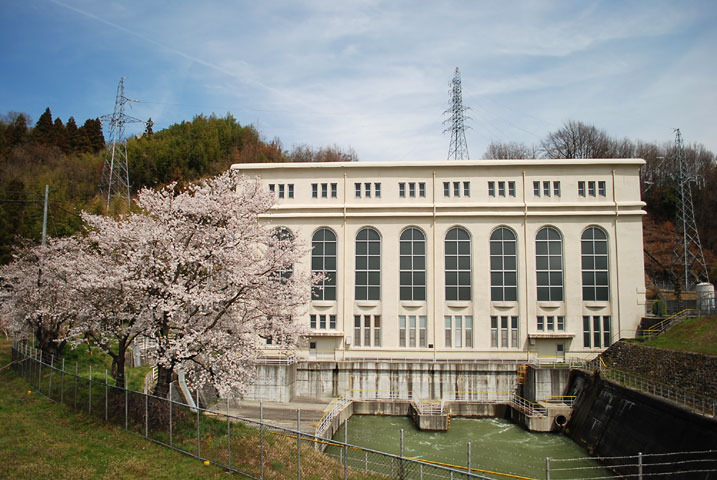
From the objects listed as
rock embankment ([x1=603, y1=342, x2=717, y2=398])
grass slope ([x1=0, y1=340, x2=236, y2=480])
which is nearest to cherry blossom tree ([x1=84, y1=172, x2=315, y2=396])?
grass slope ([x1=0, y1=340, x2=236, y2=480])

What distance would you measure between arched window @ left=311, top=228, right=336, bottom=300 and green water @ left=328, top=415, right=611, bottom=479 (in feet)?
33.0

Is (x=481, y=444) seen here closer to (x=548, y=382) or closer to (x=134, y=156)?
(x=548, y=382)

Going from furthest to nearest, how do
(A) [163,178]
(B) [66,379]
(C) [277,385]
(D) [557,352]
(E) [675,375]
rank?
(A) [163,178] < (D) [557,352] < (C) [277,385] < (E) [675,375] < (B) [66,379]

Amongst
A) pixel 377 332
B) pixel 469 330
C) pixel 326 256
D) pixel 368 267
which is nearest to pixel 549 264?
pixel 469 330

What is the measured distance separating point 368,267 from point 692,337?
72.2ft

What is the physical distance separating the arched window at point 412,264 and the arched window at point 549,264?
8839 mm

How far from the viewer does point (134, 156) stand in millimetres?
72125

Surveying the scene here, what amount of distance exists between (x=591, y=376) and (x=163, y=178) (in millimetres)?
59123

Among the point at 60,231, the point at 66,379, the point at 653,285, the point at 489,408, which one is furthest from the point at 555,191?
the point at 60,231

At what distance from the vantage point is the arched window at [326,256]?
130 feet

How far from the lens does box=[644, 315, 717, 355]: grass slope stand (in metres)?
28.7

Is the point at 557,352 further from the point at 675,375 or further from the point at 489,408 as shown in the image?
the point at 675,375

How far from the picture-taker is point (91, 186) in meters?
71.5

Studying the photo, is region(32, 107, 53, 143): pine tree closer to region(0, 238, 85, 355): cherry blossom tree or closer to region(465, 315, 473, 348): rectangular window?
region(0, 238, 85, 355): cherry blossom tree
